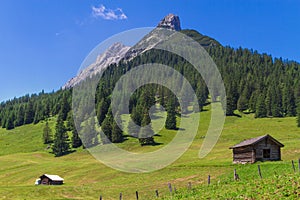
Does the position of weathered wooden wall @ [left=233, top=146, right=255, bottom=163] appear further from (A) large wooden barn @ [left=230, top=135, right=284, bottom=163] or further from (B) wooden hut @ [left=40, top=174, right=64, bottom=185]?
(B) wooden hut @ [left=40, top=174, right=64, bottom=185]

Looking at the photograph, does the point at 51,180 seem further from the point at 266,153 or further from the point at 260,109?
the point at 260,109

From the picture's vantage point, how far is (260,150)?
60219mm

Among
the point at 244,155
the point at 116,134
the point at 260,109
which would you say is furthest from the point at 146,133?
the point at 244,155

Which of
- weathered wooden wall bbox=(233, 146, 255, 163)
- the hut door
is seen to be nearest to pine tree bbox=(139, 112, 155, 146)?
weathered wooden wall bbox=(233, 146, 255, 163)

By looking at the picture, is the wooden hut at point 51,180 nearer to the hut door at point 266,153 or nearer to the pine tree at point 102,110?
the hut door at point 266,153

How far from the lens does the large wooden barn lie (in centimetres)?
5947

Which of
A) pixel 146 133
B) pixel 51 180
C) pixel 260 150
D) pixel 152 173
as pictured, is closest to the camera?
pixel 260 150

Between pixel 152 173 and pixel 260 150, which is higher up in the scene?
pixel 260 150

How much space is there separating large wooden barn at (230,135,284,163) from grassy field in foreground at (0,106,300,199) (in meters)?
3.00

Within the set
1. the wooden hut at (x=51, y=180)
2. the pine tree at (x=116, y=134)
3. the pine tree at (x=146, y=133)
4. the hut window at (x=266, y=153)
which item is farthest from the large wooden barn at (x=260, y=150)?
the pine tree at (x=116, y=134)

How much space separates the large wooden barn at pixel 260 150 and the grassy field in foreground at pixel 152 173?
9.84ft

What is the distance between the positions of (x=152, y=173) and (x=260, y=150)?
68.0 ft

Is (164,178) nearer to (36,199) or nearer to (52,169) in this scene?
(36,199)

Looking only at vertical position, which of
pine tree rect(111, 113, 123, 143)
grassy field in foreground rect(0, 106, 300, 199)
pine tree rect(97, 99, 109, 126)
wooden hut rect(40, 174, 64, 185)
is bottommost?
wooden hut rect(40, 174, 64, 185)
